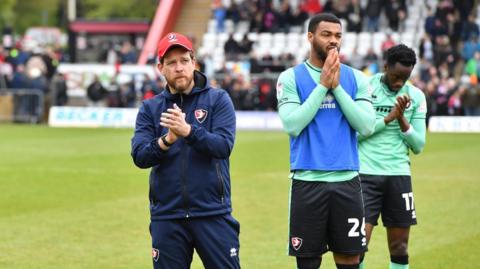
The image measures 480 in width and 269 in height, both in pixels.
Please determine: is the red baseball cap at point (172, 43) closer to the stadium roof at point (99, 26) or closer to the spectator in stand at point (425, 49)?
the spectator in stand at point (425, 49)

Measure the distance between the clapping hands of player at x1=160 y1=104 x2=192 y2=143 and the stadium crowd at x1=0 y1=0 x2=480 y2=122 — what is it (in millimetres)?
27966

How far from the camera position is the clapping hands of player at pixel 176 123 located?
6.80 m

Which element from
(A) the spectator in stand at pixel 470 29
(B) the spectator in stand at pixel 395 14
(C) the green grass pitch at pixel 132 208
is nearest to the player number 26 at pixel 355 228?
(C) the green grass pitch at pixel 132 208

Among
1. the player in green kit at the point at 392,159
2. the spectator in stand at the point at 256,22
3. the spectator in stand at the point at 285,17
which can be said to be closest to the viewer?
the player in green kit at the point at 392,159

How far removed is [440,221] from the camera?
14.6 m

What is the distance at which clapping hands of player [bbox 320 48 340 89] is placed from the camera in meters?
7.52

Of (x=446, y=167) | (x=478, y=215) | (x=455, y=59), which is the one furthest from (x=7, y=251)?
(x=455, y=59)

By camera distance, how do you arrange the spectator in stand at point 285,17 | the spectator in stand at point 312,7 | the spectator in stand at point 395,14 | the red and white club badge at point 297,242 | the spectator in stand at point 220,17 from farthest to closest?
the spectator in stand at point 220,17 → the spectator in stand at point 285,17 → the spectator in stand at point 312,7 → the spectator in stand at point 395,14 → the red and white club badge at point 297,242

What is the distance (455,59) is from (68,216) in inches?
1006

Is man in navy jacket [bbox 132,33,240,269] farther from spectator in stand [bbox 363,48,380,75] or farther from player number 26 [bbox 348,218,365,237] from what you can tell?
spectator in stand [bbox 363,48,380,75]

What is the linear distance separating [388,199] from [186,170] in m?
3.07

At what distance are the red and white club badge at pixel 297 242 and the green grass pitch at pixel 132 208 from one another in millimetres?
3492

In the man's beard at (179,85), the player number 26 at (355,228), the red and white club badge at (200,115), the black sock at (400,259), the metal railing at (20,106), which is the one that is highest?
the man's beard at (179,85)

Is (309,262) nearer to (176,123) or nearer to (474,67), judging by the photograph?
(176,123)
